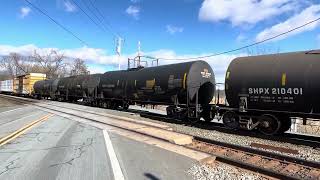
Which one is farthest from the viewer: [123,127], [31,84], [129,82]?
[31,84]

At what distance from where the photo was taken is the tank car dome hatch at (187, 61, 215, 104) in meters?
20.0

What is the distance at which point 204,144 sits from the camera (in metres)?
12.6

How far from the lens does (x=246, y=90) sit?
50.2ft

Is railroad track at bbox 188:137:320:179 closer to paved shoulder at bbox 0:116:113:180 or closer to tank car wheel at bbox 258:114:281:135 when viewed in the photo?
paved shoulder at bbox 0:116:113:180

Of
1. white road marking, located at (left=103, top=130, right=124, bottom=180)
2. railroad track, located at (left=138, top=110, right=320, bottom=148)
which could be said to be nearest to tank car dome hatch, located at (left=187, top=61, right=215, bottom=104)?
railroad track, located at (left=138, top=110, right=320, bottom=148)

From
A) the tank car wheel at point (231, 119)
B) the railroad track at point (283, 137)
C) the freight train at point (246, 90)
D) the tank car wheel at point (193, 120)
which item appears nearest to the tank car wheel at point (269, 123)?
the freight train at point (246, 90)

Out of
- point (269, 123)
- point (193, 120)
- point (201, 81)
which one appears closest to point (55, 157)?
point (269, 123)

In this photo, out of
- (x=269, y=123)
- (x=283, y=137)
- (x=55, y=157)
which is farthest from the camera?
(x=269, y=123)

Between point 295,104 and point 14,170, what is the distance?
10019 millimetres

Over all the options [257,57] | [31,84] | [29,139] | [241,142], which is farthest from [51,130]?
[31,84]

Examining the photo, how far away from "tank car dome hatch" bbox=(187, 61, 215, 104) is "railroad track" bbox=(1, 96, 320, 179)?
8.11 meters

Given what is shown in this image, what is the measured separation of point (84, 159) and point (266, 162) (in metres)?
4.88

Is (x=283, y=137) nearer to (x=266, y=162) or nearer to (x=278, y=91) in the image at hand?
(x=278, y=91)

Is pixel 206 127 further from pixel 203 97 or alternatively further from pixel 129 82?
pixel 129 82
